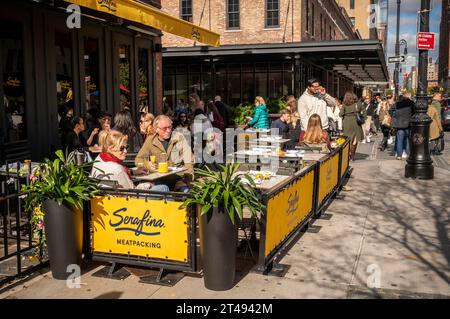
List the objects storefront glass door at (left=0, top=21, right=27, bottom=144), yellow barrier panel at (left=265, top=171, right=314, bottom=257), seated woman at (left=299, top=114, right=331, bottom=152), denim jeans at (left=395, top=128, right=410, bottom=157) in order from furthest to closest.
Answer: denim jeans at (left=395, top=128, right=410, bottom=157), seated woman at (left=299, top=114, right=331, bottom=152), storefront glass door at (left=0, top=21, right=27, bottom=144), yellow barrier panel at (left=265, top=171, right=314, bottom=257)

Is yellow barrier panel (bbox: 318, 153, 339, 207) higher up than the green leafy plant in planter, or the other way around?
the green leafy plant in planter

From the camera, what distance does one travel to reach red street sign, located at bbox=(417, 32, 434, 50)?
11.6m

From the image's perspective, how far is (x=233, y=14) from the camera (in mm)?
28500

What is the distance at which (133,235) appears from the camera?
5.28 m

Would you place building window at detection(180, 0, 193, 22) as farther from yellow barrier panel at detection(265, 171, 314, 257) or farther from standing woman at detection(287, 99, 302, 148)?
yellow barrier panel at detection(265, 171, 314, 257)

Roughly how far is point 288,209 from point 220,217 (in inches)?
55.0

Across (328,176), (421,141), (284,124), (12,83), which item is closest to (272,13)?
(284,124)

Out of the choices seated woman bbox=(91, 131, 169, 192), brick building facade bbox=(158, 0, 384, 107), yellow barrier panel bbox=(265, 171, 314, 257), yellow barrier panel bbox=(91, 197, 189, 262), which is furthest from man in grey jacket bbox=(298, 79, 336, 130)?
brick building facade bbox=(158, 0, 384, 107)

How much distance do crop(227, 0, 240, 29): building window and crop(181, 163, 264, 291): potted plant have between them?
2470 cm

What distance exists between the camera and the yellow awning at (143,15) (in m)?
7.08

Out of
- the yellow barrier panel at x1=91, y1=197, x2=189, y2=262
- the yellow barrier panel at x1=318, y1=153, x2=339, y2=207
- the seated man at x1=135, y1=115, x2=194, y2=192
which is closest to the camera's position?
the yellow barrier panel at x1=91, y1=197, x2=189, y2=262

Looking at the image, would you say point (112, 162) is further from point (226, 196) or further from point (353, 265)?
point (353, 265)

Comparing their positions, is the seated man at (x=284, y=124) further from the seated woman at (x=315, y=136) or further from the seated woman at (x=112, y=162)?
the seated woman at (x=112, y=162)
